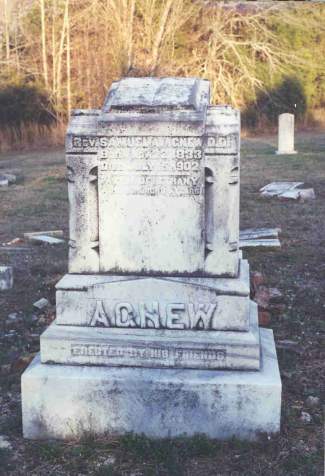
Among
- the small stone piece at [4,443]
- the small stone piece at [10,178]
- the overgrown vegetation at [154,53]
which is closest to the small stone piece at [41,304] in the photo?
the small stone piece at [4,443]

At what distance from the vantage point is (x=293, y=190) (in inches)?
409

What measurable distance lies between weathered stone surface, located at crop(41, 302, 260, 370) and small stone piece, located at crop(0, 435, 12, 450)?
0.44 meters

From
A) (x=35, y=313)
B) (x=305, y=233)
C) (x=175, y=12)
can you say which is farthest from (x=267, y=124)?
(x=35, y=313)

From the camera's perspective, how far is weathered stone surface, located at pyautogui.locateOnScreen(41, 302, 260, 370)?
3113 mm

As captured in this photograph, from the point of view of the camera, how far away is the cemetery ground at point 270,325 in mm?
2879

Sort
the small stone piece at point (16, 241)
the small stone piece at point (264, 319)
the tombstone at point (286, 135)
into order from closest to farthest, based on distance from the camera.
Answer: the small stone piece at point (264, 319) → the small stone piece at point (16, 241) → the tombstone at point (286, 135)

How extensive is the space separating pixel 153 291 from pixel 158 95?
1048mm

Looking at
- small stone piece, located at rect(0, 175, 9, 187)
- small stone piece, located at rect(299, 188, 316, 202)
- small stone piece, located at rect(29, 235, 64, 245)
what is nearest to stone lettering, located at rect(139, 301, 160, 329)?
small stone piece, located at rect(29, 235, 64, 245)

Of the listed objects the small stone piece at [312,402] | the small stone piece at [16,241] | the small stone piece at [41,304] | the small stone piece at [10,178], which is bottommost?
the small stone piece at [312,402]

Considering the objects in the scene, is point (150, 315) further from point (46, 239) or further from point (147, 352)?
point (46, 239)

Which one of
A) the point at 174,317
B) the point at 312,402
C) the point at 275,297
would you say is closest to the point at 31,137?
the point at 275,297

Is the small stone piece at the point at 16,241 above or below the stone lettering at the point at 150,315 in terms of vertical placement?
below

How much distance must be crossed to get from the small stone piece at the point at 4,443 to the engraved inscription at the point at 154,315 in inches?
28.9

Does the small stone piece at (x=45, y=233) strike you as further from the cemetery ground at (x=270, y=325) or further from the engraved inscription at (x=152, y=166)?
the engraved inscription at (x=152, y=166)
